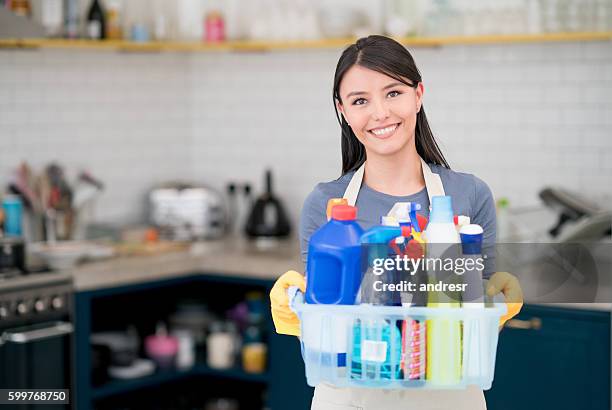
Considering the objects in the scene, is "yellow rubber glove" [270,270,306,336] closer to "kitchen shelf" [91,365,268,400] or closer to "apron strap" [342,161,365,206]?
"apron strap" [342,161,365,206]

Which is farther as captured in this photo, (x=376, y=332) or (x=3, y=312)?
(x=3, y=312)

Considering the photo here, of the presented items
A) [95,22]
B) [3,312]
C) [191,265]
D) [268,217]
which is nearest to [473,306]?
[3,312]

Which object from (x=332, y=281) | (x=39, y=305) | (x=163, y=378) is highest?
(x=332, y=281)

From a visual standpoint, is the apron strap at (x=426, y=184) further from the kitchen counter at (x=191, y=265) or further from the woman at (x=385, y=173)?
the kitchen counter at (x=191, y=265)

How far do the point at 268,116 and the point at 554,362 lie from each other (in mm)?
2318

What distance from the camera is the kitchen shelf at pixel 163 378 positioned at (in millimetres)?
4781

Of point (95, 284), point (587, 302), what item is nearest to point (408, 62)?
point (587, 302)

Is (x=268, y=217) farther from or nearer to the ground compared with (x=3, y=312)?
farther from the ground

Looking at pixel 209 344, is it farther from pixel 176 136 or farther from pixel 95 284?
pixel 176 136

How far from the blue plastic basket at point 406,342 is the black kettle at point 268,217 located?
3.46 m

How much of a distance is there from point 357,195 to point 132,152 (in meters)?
3.75

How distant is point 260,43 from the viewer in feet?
17.9

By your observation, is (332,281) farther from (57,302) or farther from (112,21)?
(112,21)

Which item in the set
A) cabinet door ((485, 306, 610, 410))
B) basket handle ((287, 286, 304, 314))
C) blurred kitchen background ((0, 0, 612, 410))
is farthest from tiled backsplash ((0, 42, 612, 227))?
basket handle ((287, 286, 304, 314))
